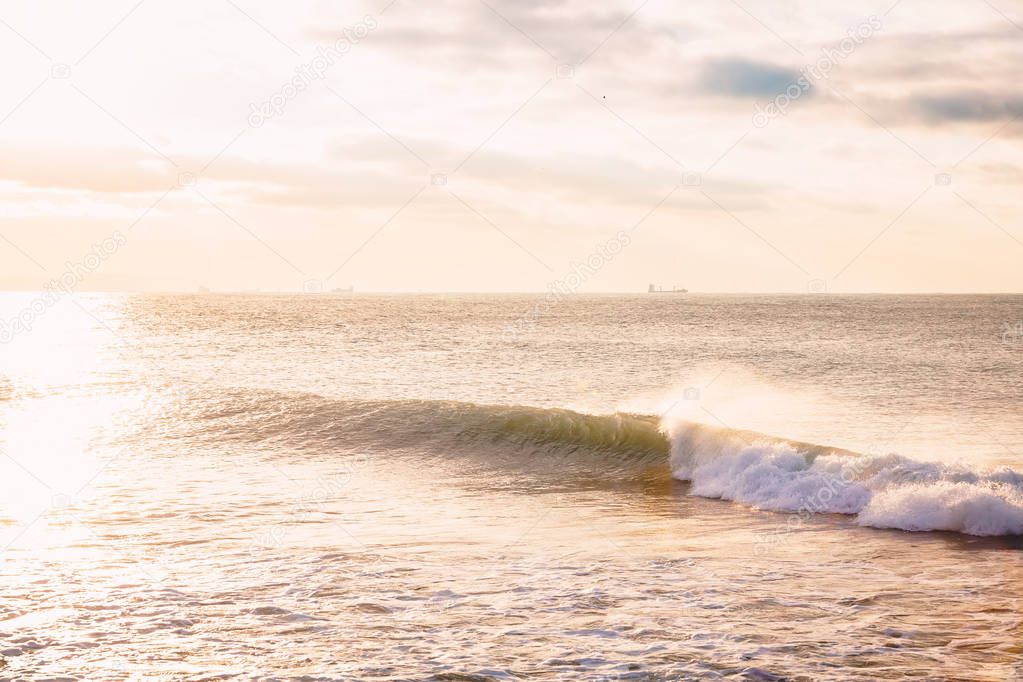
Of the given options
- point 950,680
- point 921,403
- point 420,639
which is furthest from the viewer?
point 921,403

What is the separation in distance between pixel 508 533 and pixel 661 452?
9.40m

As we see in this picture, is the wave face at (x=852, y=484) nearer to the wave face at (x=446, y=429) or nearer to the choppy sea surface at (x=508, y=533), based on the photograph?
the choppy sea surface at (x=508, y=533)

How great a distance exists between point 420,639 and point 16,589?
209 inches

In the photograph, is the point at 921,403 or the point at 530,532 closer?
the point at 530,532

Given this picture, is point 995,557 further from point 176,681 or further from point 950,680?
point 176,681

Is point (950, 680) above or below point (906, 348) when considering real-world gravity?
below

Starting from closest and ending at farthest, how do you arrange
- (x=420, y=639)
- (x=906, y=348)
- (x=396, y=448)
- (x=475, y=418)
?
(x=420, y=639), (x=396, y=448), (x=475, y=418), (x=906, y=348)

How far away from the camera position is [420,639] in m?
8.88

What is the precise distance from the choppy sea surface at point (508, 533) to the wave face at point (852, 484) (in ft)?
0.20

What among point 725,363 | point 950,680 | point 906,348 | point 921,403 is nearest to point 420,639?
point 950,680

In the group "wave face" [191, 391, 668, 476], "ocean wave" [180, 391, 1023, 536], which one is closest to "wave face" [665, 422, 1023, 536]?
"ocean wave" [180, 391, 1023, 536]

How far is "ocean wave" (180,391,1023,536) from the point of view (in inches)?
579

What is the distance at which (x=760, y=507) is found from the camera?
54.5 feet

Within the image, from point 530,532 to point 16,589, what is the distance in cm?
722
